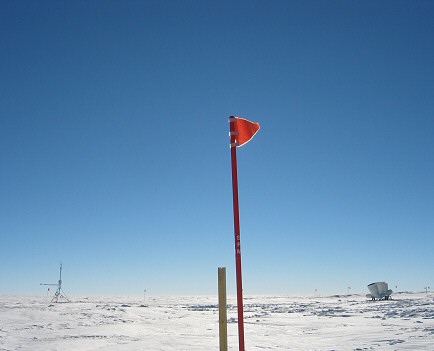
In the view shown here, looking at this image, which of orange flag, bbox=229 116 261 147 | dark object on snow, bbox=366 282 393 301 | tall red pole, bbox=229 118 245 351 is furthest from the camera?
dark object on snow, bbox=366 282 393 301

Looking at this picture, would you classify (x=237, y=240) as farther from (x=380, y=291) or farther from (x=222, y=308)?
(x=380, y=291)

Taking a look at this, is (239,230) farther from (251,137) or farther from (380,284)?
(380,284)

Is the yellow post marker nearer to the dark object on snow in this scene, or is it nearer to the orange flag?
the orange flag

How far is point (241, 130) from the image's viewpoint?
524cm

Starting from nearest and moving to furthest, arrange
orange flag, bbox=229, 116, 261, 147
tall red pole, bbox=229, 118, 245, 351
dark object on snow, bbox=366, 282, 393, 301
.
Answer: tall red pole, bbox=229, 118, 245, 351, orange flag, bbox=229, 116, 261, 147, dark object on snow, bbox=366, 282, 393, 301

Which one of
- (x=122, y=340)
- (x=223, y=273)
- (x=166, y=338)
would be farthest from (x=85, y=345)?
(x=223, y=273)

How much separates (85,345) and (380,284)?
118 feet

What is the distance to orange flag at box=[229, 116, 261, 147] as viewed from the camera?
520 centimetres

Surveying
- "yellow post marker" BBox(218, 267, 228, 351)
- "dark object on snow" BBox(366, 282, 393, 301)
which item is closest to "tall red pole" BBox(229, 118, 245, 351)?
"yellow post marker" BBox(218, 267, 228, 351)

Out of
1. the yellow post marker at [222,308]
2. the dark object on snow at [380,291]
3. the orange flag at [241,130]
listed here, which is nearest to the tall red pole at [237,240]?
the orange flag at [241,130]

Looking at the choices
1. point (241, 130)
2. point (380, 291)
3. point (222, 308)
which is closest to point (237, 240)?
point (222, 308)

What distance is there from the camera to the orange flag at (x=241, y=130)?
17.0 ft

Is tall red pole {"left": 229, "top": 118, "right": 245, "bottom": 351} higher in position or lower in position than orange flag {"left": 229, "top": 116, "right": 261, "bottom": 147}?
lower

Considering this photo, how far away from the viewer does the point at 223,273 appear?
4750 mm
